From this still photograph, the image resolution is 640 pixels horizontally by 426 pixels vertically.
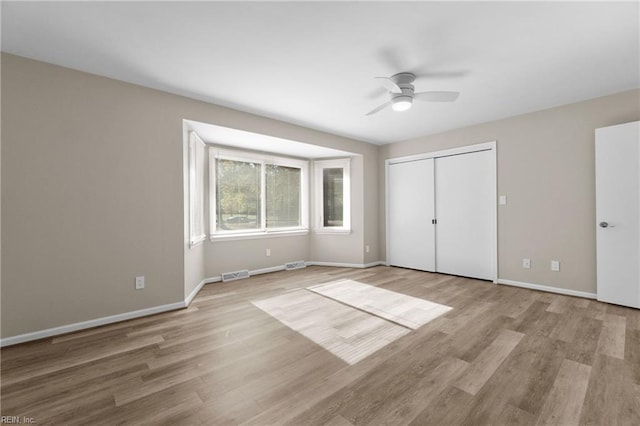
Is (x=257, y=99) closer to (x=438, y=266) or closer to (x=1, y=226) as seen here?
(x=1, y=226)

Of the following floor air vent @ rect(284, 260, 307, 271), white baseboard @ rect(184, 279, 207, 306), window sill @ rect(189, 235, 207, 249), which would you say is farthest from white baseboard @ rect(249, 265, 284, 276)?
window sill @ rect(189, 235, 207, 249)

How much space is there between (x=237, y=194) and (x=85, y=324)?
8.85ft

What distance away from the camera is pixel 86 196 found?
8.86ft

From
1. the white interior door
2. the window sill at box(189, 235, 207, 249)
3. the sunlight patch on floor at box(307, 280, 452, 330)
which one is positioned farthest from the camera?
the window sill at box(189, 235, 207, 249)

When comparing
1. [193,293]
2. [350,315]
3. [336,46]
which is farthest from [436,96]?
[193,293]

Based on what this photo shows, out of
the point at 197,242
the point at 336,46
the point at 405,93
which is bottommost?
the point at 197,242

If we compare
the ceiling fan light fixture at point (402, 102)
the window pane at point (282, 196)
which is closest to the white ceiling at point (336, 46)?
the ceiling fan light fixture at point (402, 102)

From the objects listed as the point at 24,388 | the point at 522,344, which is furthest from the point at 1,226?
the point at 522,344

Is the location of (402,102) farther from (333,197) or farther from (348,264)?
(348,264)

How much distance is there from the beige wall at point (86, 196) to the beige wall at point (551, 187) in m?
4.30

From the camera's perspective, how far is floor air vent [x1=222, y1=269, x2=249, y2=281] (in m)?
4.52

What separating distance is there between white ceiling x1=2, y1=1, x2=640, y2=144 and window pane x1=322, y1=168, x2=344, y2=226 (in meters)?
2.40

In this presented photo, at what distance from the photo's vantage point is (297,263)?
5.47 meters

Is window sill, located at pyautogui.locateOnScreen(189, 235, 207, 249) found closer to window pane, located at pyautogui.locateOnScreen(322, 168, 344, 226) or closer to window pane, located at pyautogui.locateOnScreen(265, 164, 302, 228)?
window pane, located at pyautogui.locateOnScreen(265, 164, 302, 228)
